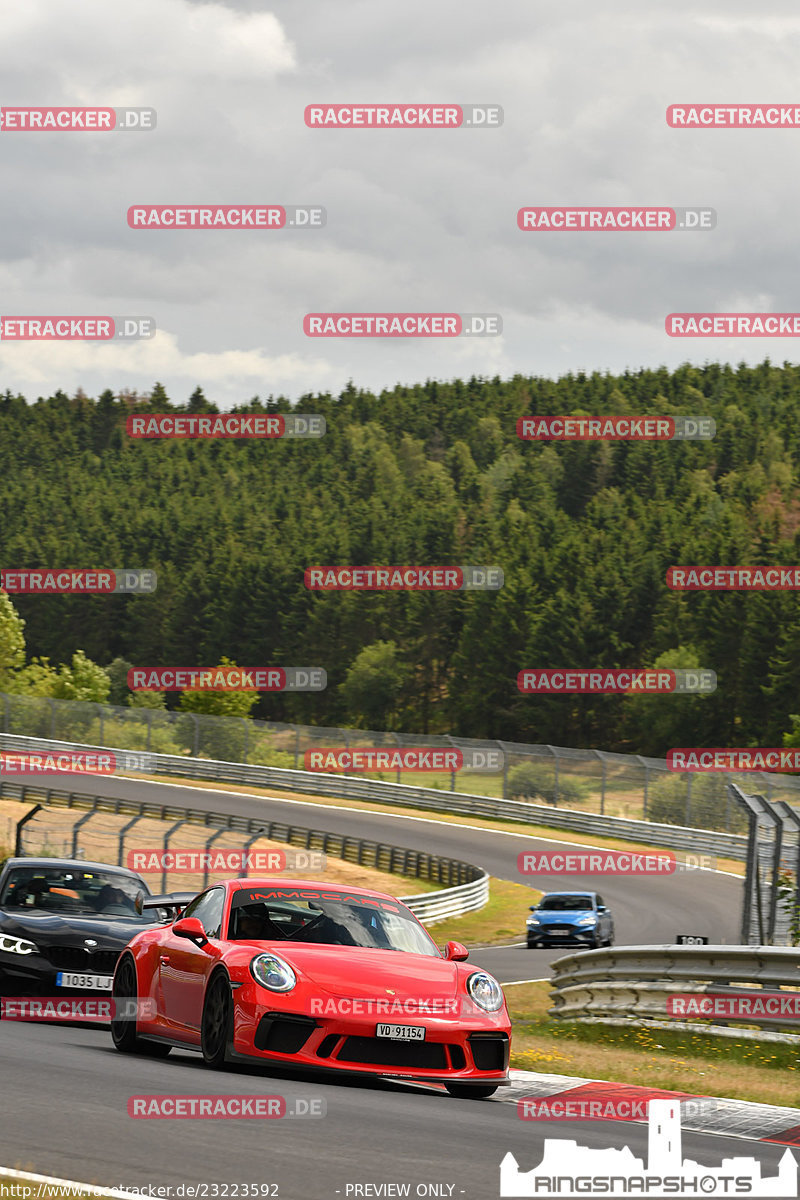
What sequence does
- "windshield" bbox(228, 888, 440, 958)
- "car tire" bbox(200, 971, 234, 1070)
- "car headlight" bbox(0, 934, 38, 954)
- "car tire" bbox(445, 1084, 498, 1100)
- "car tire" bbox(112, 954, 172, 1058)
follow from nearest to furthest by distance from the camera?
"car tire" bbox(200, 971, 234, 1070) → "car tire" bbox(445, 1084, 498, 1100) → "windshield" bbox(228, 888, 440, 958) → "car tire" bbox(112, 954, 172, 1058) → "car headlight" bbox(0, 934, 38, 954)

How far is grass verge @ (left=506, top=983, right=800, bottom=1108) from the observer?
10117 mm

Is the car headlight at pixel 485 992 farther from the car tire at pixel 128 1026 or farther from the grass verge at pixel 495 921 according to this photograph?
the grass verge at pixel 495 921

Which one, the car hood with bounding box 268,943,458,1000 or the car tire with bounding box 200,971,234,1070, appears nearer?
the car hood with bounding box 268,943,458,1000

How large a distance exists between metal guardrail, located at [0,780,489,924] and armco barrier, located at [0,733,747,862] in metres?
8.01

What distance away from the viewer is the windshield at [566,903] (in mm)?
29678

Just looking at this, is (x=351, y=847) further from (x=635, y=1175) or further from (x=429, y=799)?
(x=635, y=1175)

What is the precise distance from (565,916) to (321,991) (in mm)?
21270

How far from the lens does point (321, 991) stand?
870 cm

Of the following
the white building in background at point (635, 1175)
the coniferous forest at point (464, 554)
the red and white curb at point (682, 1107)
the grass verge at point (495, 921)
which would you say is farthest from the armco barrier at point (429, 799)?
the coniferous forest at point (464, 554)

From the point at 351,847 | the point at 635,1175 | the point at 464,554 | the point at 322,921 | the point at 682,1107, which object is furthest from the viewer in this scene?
Answer: the point at 464,554

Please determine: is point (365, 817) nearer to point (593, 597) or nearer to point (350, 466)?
point (593, 597)

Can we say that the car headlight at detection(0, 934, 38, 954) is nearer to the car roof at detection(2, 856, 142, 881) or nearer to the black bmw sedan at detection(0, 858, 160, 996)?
the black bmw sedan at detection(0, 858, 160, 996)

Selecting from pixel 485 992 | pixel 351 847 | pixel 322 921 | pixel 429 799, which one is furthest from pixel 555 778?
pixel 485 992

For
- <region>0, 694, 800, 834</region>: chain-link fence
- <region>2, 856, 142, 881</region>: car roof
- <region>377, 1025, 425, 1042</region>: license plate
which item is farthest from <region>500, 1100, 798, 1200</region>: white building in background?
<region>0, 694, 800, 834</region>: chain-link fence
